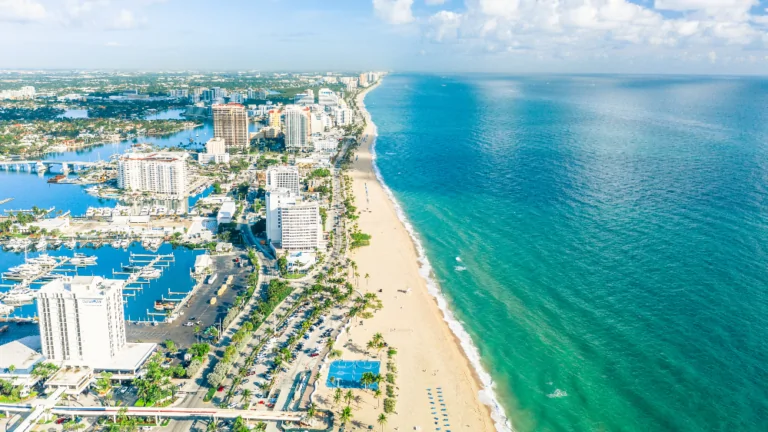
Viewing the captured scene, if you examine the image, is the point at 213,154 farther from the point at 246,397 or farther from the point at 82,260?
the point at 246,397

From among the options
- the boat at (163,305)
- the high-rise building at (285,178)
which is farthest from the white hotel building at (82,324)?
the high-rise building at (285,178)

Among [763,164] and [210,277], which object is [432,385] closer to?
[210,277]

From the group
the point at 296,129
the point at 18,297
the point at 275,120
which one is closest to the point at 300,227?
the point at 18,297

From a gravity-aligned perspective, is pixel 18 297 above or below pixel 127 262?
below

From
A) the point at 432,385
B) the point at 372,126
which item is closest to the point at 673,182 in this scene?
the point at 432,385

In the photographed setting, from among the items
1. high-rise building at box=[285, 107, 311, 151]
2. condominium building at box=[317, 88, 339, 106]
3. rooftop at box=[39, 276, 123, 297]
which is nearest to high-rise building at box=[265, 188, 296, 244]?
rooftop at box=[39, 276, 123, 297]

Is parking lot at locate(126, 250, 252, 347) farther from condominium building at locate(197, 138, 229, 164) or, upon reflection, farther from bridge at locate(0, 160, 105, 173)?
bridge at locate(0, 160, 105, 173)
